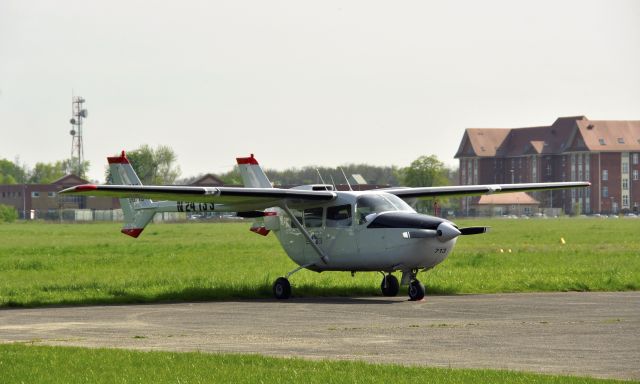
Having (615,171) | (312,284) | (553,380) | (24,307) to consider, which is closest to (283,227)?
(312,284)

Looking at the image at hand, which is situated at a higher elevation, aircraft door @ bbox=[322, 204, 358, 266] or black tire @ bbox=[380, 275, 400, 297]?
aircraft door @ bbox=[322, 204, 358, 266]

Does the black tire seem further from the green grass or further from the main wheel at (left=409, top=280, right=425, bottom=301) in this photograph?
the green grass

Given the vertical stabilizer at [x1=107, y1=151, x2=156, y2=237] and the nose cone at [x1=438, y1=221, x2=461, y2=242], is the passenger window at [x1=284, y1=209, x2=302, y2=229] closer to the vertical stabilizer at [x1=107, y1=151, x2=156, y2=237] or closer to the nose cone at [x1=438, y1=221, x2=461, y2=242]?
the vertical stabilizer at [x1=107, y1=151, x2=156, y2=237]

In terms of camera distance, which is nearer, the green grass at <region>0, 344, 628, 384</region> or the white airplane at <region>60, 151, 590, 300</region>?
the green grass at <region>0, 344, 628, 384</region>

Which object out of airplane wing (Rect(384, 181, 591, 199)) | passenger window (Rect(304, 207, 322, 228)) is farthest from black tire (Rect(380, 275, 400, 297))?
airplane wing (Rect(384, 181, 591, 199))

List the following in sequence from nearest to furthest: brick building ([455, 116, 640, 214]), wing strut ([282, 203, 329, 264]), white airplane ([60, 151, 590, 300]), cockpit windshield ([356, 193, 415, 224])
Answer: white airplane ([60, 151, 590, 300]) → cockpit windshield ([356, 193, 415, 224]) → wing strut ([282, 203, 329, 264]) → brick building ([455, 116, 640, 214])

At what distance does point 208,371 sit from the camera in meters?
13.0

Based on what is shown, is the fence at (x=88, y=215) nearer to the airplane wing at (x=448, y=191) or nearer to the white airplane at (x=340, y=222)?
the airplane wing at (x=448, y=191)

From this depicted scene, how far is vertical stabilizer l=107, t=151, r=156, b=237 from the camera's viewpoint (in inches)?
1126

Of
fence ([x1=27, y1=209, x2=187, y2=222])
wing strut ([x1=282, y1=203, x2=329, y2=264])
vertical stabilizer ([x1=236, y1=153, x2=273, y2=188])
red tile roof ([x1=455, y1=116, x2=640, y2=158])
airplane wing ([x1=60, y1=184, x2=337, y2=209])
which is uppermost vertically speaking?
red tile roof ([x1=455, y1=116, x2=640, y2=158])

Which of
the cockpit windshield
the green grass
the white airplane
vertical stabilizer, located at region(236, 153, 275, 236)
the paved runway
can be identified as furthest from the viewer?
vertical stabilizer, located at region(236, 153, 275, 236)

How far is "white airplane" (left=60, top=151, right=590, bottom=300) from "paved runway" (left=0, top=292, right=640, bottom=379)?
90 cm

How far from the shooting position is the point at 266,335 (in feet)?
55.8

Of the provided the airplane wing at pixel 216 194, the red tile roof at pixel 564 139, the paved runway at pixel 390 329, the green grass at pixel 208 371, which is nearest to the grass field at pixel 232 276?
the paved runway at pixel 390 329
